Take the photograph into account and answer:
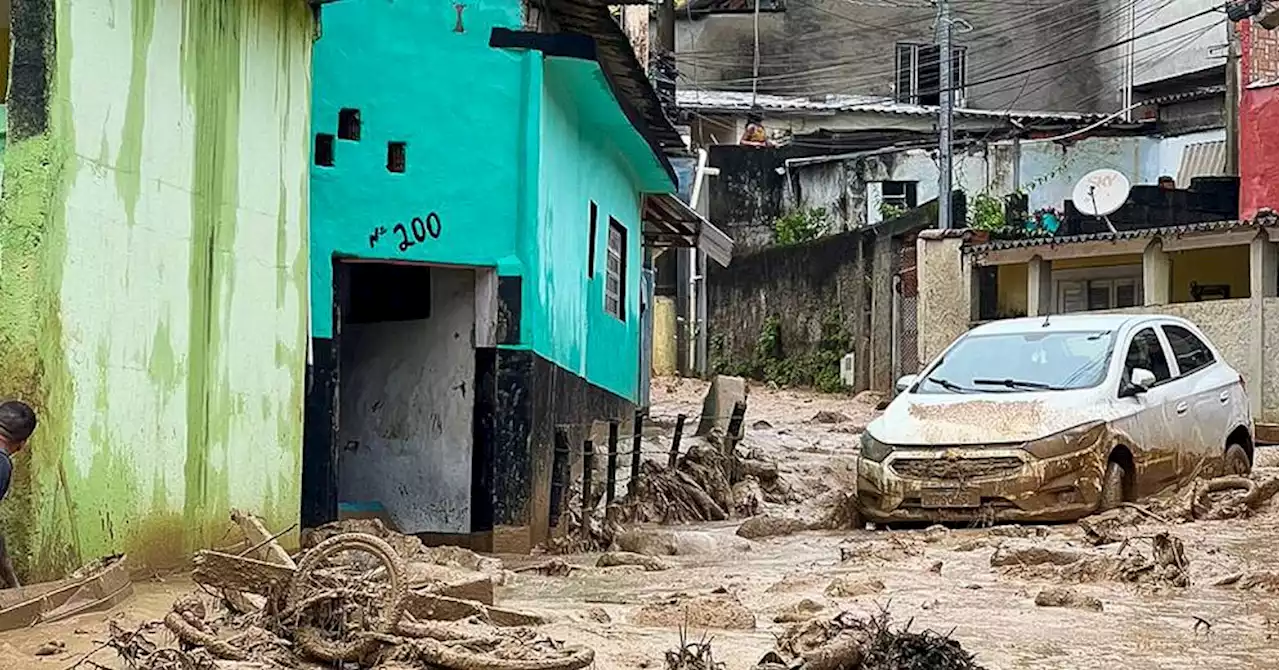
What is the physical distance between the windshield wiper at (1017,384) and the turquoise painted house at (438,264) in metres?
3.39

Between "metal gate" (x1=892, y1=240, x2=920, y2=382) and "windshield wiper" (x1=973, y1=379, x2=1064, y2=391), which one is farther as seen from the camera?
"metal gate" (x1=892, y1=240, x2=920, y2=382)

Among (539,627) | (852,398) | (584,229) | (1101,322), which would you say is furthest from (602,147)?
(852,398)

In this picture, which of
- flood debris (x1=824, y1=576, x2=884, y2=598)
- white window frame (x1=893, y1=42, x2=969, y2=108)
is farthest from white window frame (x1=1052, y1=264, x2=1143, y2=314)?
flood debris (x1=824, y1=576, x2=884, y2=598)

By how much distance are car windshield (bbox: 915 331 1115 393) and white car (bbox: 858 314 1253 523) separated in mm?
15

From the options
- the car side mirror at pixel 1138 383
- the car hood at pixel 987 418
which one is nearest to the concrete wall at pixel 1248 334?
the car side mirror at pixel 1138 383

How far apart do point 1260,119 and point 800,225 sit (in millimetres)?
12425

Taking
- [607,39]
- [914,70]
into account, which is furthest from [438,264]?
[914,70]

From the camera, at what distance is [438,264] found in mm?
12141

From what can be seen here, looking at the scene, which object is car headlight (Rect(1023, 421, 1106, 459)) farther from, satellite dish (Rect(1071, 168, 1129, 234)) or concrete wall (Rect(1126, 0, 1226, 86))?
concrete wall (Rect(1126, 0, 1226, 86))

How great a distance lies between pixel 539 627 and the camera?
703cm

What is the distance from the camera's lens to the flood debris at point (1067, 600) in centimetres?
830

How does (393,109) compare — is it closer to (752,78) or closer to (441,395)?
(441,395)

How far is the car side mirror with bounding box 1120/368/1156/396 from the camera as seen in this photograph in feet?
40.9

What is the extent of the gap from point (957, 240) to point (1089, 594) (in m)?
17.9
